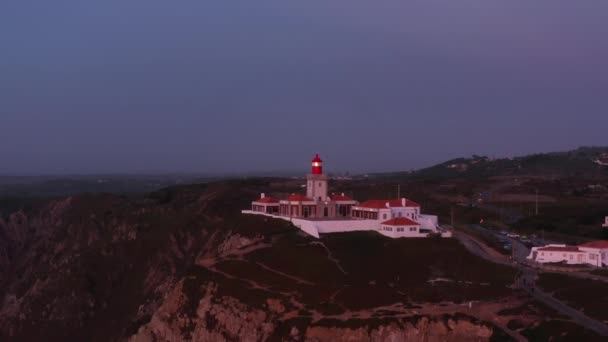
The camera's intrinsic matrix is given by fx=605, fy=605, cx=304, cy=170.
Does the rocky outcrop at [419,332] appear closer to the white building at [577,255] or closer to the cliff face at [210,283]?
the cliff face at [210,283]

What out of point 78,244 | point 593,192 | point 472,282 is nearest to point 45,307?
point 78,244

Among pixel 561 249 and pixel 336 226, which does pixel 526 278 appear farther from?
pixel 336 226

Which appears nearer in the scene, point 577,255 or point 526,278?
point 526,278

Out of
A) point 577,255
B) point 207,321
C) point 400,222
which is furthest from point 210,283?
point 577,255

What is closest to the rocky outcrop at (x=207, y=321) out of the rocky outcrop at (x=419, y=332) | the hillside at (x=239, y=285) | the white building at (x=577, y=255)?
the hillside at (x=239, y=285)

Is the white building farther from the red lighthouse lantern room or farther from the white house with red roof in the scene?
the red lighthouse lantern room

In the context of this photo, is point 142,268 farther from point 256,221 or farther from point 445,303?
point 445,303

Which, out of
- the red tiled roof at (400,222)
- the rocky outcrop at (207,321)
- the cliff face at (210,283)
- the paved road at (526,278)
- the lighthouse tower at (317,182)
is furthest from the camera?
the lighthouse tower at (317,182)

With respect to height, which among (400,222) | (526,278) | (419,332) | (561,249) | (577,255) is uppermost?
(400,222)
